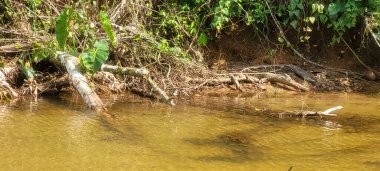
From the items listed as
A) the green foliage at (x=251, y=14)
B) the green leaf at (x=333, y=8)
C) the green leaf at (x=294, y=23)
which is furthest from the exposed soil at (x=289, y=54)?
the green leaf at (x=333, y=8)

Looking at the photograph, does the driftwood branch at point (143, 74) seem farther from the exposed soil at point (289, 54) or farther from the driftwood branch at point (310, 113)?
the exposed soil at point (289, 54)

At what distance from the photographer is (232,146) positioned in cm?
360

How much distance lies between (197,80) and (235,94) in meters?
0.53

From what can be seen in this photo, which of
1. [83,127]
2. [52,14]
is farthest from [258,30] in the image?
[83,127]

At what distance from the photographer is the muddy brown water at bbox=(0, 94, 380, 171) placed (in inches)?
122

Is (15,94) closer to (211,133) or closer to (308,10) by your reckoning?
(211,133)

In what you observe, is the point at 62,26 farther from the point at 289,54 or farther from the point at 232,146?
the point at 289,54

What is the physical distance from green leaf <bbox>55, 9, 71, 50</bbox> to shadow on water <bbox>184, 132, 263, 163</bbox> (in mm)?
2036

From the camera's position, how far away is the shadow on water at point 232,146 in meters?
3.24

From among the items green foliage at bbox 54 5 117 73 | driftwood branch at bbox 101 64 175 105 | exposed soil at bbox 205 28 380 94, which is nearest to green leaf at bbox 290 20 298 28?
exposed soil at bbox 205 28 380 94

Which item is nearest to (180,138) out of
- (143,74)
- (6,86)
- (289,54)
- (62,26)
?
(143,74)

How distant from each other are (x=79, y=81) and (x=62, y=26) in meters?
0.62

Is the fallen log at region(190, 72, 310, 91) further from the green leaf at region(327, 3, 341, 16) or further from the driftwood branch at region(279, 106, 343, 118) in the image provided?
the driftwood branch at region(279, 106, 343, 118)

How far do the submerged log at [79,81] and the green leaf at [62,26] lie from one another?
20 centimetres
